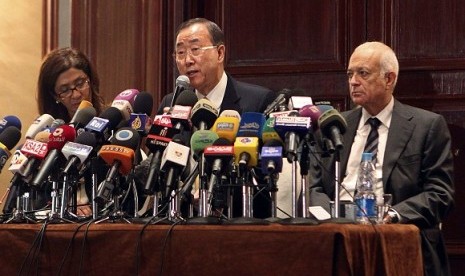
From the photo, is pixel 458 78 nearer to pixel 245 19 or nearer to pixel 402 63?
pixel 402 63

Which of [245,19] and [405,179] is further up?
[245,19]

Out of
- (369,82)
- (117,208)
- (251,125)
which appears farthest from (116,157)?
(369,82)

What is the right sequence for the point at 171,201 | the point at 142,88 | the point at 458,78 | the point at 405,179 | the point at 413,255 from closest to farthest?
the point at 413,255 < the point at 171,201 < the point at 405,179 < the point at 458,78 < the point at 142,88

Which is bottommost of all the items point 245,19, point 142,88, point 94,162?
point 94,162

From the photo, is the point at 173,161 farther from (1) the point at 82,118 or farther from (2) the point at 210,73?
(2) the point at 210,73

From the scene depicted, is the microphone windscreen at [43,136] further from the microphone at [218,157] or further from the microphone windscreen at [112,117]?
the microphone at [218,157]

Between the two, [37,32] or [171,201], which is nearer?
[171,201]

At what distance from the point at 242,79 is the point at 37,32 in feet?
3.94

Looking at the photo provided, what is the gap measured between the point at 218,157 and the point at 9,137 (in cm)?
90

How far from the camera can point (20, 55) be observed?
18.7ft

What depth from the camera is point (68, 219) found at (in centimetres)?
327

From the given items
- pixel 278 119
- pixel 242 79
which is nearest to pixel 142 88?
pixel 242 79

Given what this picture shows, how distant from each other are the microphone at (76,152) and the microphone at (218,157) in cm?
41

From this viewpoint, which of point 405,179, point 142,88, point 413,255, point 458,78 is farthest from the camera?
point 142,88
